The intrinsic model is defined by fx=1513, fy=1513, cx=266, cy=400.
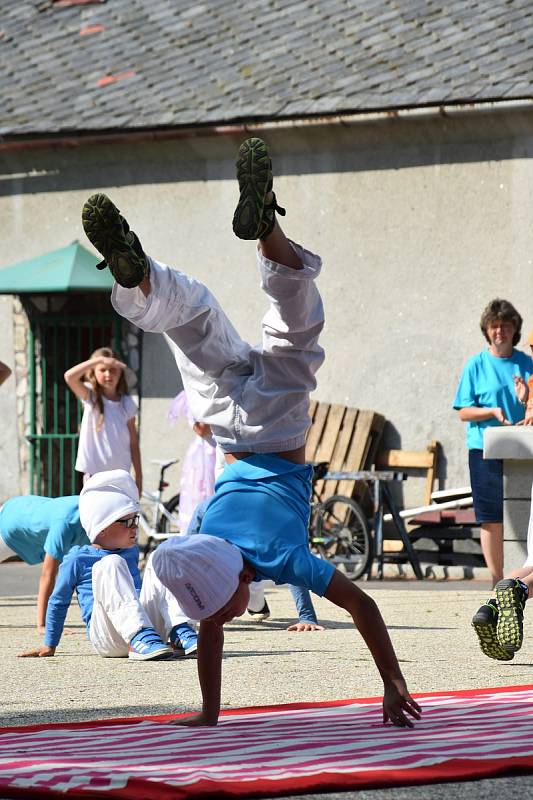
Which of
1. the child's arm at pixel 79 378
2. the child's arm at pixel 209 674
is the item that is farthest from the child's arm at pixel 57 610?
the child's arm at pixel 79 378

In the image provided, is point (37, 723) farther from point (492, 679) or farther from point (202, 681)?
point (492, 679)

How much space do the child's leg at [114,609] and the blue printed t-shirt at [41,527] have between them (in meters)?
0.62

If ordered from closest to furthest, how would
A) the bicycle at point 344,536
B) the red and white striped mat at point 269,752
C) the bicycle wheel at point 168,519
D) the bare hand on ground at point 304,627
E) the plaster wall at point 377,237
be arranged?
the red and white striped mat at point 269,752, the bare hand on ground at point 304,627, the bicycle at point 344,536, the plaster wall at point 377,237, the bicycle wheel at point 168,519

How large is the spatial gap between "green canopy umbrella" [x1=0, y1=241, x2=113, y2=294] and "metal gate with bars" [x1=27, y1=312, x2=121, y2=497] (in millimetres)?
630

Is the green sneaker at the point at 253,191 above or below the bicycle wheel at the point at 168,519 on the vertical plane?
above

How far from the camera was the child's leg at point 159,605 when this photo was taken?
733cm

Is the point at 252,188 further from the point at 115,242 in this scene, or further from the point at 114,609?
the point at 114,609

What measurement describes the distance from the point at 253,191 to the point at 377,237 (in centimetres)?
1013

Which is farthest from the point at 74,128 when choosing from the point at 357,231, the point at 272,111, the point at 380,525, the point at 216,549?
the point at 216,549

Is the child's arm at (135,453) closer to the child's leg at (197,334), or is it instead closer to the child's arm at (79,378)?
the child's arm at (79,378)

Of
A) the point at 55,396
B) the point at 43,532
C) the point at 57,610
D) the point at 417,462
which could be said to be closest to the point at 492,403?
the point at 43,532

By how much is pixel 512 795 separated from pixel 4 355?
13220mm

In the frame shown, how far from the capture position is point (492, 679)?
20.2ft

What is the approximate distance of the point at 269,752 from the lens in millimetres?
4160
